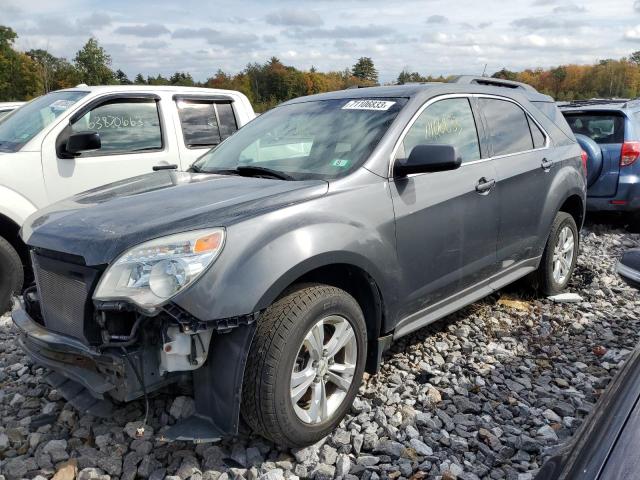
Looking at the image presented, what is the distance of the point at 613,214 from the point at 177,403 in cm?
691

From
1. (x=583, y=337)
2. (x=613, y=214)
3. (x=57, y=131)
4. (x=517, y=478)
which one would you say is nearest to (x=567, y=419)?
(x=517, y=478)

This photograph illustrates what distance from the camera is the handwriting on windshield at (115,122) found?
5383mm

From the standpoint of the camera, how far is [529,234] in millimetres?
4238

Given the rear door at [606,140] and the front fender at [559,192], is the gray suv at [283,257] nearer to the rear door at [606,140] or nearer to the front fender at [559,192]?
the front fender at [559,192]

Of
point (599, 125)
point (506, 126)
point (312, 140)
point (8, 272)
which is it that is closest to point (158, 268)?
point (312, 140)

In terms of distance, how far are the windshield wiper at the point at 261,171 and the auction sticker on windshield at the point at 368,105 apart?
714 millimetres

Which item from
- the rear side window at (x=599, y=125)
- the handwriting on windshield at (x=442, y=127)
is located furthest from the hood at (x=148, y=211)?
the rear side window at (x=599, y=125)

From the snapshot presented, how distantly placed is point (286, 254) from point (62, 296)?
3.46 feet

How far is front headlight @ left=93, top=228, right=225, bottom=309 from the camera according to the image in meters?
2.27

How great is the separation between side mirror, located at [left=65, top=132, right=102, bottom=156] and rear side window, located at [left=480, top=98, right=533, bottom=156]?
3292 mm

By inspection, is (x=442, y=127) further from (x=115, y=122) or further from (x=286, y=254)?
(x=115, y=122)

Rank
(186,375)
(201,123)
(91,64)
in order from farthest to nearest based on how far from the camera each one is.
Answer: (91,64) → (201,123) → (186,375)

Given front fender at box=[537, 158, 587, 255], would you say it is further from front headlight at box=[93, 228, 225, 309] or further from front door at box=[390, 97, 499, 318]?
front headlight at box=[93, 228, 225, 309]

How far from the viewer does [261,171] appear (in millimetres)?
3291
